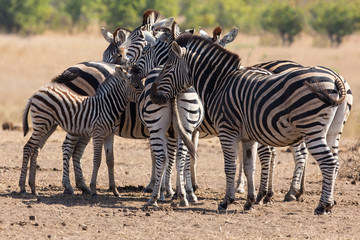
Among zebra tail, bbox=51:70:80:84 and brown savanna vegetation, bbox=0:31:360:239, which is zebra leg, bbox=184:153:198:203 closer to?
brown savanna vegetation, bbox=0:31:360:239

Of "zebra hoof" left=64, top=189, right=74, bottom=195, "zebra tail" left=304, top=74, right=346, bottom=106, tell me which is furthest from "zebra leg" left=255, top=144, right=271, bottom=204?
"zebra hoof" left=64, top=189, right=74, bottom=195

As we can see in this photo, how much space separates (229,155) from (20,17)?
46.5 m

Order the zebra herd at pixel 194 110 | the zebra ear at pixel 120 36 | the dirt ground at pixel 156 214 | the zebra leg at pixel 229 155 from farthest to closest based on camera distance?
the zebra ear at pixel 120 36
the zebra leg at pixel 229 155
the zebra herd at pixel 194 110
the dirt ground at pixel 156 214

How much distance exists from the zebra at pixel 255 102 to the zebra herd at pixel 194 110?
0.04 feet

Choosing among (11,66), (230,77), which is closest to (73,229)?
(230,77)

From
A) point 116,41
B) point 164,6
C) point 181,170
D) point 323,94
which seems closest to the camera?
point 323,94

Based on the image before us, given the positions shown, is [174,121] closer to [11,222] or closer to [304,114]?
[304,114]

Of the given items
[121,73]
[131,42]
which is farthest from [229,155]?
[131,42]

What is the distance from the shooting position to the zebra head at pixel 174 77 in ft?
26.2

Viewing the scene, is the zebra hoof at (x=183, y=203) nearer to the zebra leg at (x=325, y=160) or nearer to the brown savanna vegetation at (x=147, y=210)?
the brown savanna vegetation at (x=147, y=210)

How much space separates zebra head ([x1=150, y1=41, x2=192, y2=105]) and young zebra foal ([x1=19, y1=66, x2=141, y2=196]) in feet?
2.62

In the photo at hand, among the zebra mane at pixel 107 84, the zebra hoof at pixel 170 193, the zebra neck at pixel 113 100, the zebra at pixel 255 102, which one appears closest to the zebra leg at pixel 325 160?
the zebra at pixel 255 102

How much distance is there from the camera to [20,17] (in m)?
51.3

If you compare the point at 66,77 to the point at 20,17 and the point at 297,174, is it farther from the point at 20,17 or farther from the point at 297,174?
the point at 20,17
